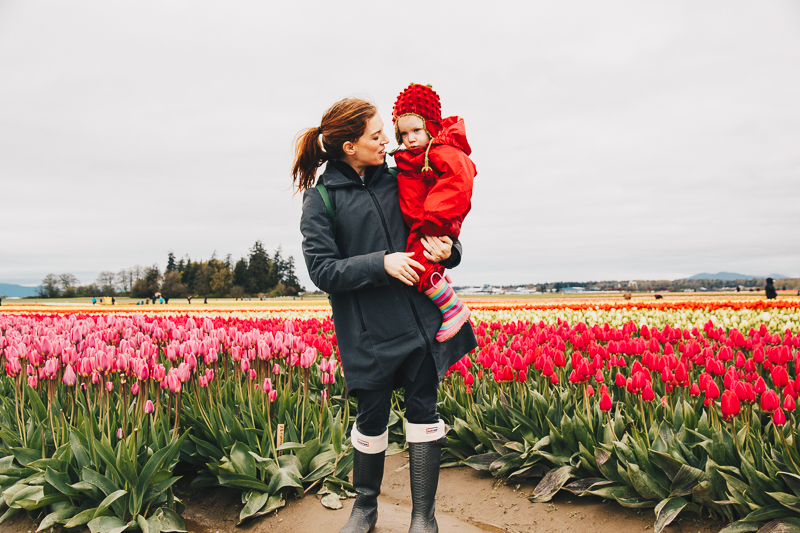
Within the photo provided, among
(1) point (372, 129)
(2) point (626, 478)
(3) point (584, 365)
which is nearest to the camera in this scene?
(1) point (372, 129)

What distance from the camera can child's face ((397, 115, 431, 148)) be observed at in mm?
2676

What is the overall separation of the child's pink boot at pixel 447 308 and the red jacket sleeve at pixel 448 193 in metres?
0.33

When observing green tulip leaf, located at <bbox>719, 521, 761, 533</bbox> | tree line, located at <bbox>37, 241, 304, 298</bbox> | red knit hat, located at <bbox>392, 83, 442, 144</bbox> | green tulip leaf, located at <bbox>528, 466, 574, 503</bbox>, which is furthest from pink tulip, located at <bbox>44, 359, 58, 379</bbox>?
tree line, located at <bbox>37, 241, 304, 298</bbox>

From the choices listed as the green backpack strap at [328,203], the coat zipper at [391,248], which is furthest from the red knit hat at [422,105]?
the green backpack strap at [328,203]

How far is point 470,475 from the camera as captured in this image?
3.92 m

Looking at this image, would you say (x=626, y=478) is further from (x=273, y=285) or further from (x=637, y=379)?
(x=273, y=285)

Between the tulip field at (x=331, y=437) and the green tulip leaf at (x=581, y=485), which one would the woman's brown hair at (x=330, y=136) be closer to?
the tulip field at (x=331, y=437)

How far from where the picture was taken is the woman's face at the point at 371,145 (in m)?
2.77

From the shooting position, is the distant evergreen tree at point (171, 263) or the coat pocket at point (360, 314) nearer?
the coat pocket at point (360, 314)

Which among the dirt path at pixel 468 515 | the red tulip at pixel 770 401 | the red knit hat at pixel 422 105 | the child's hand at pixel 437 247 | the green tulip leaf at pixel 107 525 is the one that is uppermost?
the red knit hat at pixel 422 105

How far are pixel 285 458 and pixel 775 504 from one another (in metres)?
2.74

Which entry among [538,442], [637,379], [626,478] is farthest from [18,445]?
[637,379]

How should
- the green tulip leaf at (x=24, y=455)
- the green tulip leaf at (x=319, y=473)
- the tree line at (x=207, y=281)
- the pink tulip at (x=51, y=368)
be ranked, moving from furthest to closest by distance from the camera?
1. the tree line at (x=207, y=281)
2. the pink tulip at (x=51, y=368)
3. the green tulip leaf at (x=319, y=473)
4. the green tulip leaf at (x=24, y=455)

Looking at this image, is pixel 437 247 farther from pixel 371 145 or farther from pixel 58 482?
pixel 58 482
